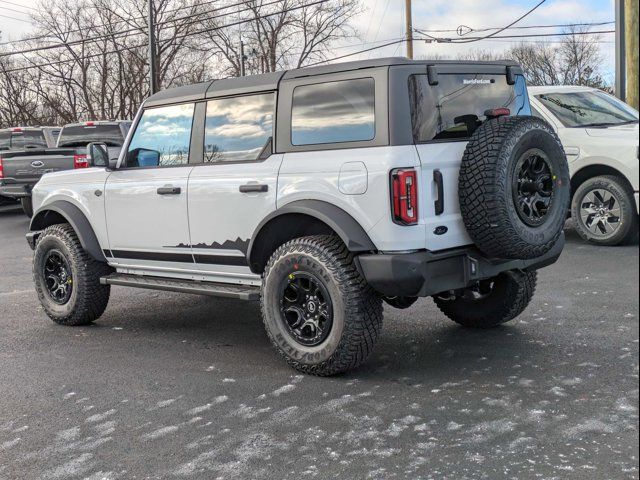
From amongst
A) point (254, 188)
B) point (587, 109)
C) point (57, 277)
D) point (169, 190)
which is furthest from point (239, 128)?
point (587, 109)

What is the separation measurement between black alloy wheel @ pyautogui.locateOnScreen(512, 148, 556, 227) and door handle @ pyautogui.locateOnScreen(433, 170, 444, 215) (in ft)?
1.37

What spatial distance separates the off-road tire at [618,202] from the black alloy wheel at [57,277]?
6.06m

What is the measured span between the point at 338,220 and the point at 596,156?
5614mm

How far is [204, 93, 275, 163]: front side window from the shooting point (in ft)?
16.9

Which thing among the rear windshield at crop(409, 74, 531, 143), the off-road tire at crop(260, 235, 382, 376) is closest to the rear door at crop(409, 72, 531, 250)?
the rear windshield at crop(409, 74, 531, 143)

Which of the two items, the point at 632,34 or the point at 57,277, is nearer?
the point at 632,34

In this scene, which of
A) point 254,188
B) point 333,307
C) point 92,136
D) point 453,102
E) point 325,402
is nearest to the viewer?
point 325,402

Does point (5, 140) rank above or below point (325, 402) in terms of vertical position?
above

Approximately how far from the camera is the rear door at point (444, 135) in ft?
14.4

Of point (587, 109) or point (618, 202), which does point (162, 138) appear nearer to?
point (618, 202)

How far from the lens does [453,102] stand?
4.75m

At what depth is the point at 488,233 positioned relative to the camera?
14.2 feet

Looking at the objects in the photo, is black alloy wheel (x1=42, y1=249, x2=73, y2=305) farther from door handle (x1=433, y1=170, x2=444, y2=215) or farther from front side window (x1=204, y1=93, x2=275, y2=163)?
door handle (x1=433, y1=170, x2=444, y2=215)

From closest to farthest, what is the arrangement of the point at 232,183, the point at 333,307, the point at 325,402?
the point at 325,402 → the point at 333,307 → the point at 232,183
